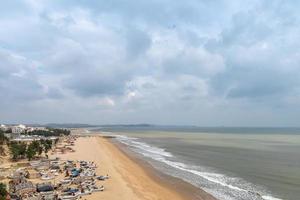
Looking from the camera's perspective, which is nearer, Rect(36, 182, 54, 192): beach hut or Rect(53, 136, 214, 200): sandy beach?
Rect(36, 182, 54, 192): beach hut

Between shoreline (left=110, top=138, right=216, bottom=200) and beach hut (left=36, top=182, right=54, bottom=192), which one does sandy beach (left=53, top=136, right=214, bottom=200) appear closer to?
shoreline (left=110, top=138, right=216, bottom=200)

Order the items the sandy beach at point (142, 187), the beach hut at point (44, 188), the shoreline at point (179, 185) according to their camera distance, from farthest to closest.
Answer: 1. the shoreline at point (179, 185)
2. the sandy beach at point (142, 187)
3. the beach hut at point (44, 188)

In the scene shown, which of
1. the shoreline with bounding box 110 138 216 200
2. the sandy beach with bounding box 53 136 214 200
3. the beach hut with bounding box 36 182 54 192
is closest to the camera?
the beach hut with bounding box 36 182 54 192

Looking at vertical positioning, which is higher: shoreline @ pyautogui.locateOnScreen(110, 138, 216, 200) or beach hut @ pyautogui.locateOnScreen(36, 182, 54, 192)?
beach hut @ pyautogui.locateOnScreen(36, 182, 54, 192)

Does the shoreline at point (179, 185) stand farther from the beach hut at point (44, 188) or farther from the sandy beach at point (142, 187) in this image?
the beach hut at point (44, 188)

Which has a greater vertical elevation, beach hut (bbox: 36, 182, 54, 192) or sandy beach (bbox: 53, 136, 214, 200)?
beach hut (bbox: 36, 182, 54, 192)

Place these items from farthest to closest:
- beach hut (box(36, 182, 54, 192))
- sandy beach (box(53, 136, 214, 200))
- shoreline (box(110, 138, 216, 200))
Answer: shoreline (box(110, 138, 216, 200))
sandy beach (box(53, 136, 214, 200))
beach hut (box(36, 182, 54, 192))

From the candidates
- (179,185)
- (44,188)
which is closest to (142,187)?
(179,185)

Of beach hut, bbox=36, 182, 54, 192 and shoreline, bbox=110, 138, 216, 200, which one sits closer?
beach hut, bbox=36, 182, 54, 192

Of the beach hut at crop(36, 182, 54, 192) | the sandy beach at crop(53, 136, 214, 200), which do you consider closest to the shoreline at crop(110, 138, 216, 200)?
the sandy beach at crop(53, 136, 214, 200)

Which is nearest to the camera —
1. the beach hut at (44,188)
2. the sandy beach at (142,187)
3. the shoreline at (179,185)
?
the beach hut at (44,188)

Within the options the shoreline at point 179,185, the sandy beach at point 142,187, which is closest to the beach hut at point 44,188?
the sandy beach at point 142,187

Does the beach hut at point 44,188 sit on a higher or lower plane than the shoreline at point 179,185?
higher
